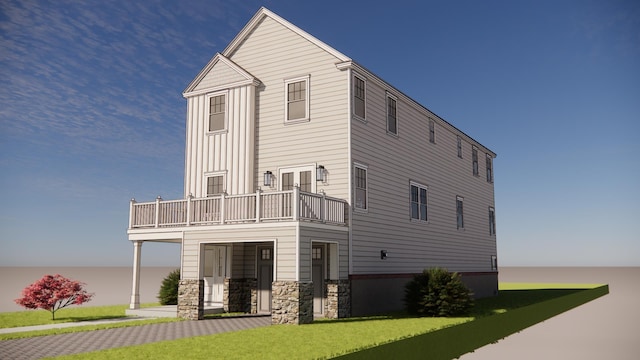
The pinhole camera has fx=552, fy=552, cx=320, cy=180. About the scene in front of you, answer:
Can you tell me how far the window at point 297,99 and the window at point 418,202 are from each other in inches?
274

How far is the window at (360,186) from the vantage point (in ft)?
67.6

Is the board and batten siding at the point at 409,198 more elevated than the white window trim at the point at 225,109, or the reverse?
the white window trim at the point at 225,109

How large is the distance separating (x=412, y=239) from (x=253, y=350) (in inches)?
556

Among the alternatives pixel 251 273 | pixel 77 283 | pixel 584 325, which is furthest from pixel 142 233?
pixel 584 325

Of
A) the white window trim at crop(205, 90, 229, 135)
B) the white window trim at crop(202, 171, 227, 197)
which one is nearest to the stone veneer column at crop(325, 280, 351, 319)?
the white window trim at crop(202, 171, 227, 197)

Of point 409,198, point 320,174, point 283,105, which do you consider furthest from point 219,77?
point 409,198

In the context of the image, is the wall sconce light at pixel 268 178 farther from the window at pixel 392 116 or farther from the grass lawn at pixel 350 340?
the grass lawn at pixel 350 340

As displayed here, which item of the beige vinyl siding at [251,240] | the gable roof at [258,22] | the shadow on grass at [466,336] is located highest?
the gable roof at [258,22]

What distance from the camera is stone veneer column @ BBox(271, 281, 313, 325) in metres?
17.1

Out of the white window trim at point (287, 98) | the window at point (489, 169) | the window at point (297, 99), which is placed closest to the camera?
the white window trim at point (287, 98)

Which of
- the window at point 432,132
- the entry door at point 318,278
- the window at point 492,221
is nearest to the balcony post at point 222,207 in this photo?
the entry door at point 318,278

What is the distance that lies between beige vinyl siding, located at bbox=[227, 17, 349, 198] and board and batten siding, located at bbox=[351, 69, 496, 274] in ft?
2.88

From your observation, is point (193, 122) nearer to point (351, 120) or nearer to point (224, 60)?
point (224, 60)

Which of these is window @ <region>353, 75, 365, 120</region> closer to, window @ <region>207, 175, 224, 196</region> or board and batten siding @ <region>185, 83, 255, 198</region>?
board and batten siding @ <region>185, 83, 255, 198</region>
